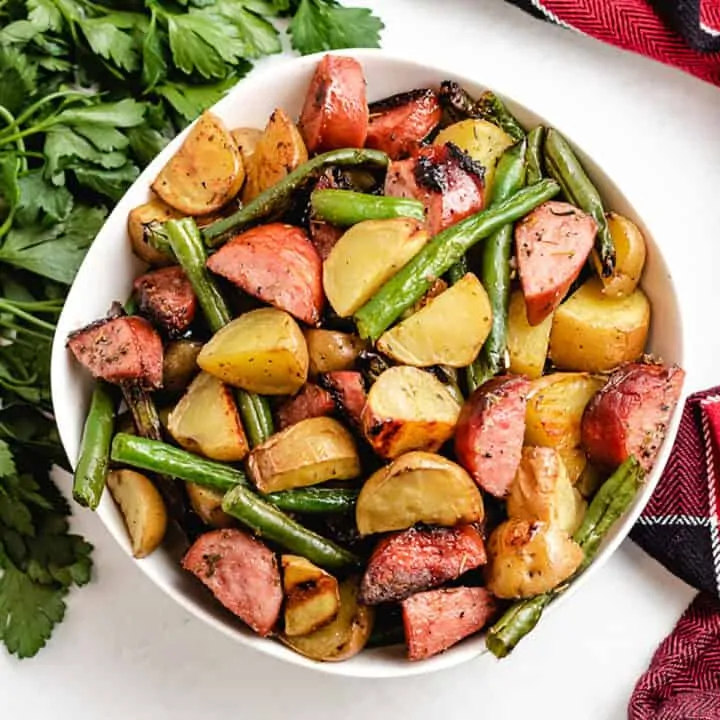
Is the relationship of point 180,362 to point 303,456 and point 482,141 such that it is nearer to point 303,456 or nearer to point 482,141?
point 303,456

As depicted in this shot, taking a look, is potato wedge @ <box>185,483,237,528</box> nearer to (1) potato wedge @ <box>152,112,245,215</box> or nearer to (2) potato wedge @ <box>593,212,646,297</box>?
(1) potato wedge @ <box>152,112,245,215</box>

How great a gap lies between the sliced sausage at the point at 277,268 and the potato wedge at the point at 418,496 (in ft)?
0.92

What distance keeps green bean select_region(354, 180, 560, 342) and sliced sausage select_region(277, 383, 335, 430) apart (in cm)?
12

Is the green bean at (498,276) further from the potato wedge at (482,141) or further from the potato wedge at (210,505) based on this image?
the potato wedge at (210,505)

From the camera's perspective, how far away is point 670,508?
7.83 ft

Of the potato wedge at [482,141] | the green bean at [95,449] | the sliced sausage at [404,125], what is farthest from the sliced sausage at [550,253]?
the green bean at [95,449]

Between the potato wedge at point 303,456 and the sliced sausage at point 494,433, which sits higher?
the sliced sausage at point 494,433

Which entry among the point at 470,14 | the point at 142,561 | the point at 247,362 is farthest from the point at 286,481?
the point at 470,14

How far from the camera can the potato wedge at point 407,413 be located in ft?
6.11

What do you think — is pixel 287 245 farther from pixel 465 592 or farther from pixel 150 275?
pixel 465 592

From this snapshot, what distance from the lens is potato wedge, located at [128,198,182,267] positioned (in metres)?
2.11

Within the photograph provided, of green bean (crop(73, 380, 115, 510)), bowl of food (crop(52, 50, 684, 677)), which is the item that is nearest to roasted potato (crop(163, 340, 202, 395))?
bowl of food (crop(52, 50, 684, 677))

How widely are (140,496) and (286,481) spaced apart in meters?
0.26

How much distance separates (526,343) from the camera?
2006 millimetres
